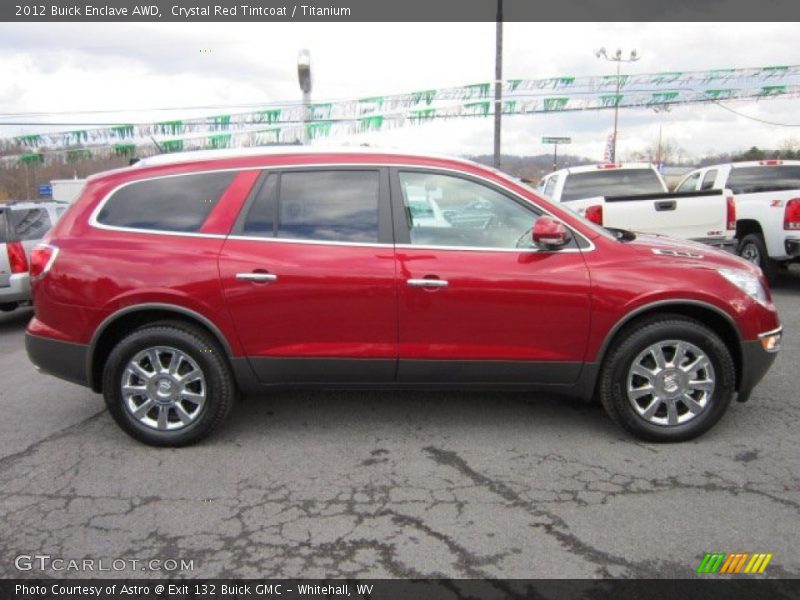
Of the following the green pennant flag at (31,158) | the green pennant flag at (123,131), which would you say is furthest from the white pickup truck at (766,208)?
the green pennant flag at (31,158)

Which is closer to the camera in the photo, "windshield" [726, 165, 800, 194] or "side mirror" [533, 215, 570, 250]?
"side mirror" [533, 215, 570, 250]

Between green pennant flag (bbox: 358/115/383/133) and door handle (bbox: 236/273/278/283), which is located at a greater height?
green pennant flag (bbox: 358/115/383/133)

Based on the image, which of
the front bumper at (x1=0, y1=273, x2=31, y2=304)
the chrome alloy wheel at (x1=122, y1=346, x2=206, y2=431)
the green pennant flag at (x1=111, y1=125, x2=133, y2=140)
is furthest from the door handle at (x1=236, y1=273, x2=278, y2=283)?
the green pennant flag at (x1=111, y1=125, x2=133, y2=140)

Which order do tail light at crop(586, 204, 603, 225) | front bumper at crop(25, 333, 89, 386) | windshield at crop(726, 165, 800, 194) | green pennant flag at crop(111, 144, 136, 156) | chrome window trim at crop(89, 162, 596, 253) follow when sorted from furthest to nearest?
1. green pennant flag at crop(111, 144, 136, 156)
2. windshield at crop(726, 165, 800, 194)
3. tail light at crop(586, 204, 603, 225)
4. front bumper at crop(25, 333, 89, 386)
5. chrome window trim at crop(89, 162, 596, 253)

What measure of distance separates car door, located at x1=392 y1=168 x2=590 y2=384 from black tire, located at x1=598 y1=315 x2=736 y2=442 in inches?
9.5

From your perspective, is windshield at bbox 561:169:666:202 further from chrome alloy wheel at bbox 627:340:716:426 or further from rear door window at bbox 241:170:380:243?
rear door window at bbox 241:170:380:243

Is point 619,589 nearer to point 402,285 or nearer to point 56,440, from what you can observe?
point 402,285

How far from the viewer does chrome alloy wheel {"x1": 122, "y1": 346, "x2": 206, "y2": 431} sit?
148 inches

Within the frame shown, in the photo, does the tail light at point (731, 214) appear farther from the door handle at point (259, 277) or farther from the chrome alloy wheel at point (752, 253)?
the door handle at point (259, 277)

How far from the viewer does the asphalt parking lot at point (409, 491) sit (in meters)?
2.70

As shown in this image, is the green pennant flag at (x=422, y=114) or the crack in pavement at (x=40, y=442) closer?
the crack in pavement at (x=40, y=442)

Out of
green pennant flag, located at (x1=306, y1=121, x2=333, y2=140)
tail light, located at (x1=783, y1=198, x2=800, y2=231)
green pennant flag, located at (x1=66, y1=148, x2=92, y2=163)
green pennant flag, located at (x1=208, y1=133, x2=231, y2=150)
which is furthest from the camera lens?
green pennant flag, located at (x1=66, y1=148, x2=92, y2=163)

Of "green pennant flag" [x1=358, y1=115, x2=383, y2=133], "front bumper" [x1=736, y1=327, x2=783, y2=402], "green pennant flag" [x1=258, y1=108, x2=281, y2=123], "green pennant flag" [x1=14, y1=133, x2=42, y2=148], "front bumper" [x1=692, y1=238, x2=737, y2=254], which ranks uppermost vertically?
"green pennant flag" [x1=258, y1=108, x2=281, y2=123]

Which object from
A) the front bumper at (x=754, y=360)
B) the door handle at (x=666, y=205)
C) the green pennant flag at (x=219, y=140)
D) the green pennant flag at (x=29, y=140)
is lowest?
the front bumper at (x=754, y=360)
